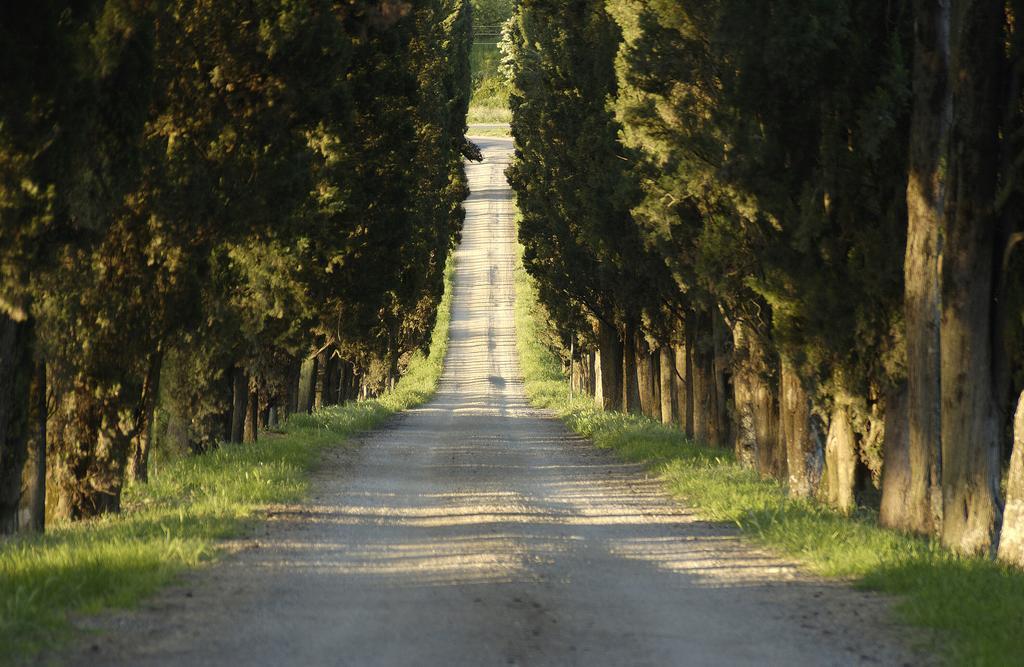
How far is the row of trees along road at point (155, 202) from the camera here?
41.1ft

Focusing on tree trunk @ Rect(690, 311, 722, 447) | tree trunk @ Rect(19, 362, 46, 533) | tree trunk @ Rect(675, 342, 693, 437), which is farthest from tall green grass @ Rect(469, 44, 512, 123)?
tree trunk @ Rect(19, 362, 46, 533)

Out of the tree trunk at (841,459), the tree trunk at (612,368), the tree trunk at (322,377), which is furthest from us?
the tree trunk at (322,377)

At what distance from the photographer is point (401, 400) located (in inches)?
2260

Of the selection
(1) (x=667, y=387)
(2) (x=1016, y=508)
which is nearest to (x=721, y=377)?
(1) (x=667, y=387)

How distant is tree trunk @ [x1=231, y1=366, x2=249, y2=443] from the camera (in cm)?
3211

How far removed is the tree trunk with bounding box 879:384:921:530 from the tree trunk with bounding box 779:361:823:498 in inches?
132

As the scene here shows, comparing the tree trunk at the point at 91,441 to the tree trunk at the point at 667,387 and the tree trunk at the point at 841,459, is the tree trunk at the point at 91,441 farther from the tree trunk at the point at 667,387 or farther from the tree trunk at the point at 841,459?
the tree trunk at the point at 667,387

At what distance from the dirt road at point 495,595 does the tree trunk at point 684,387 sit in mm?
10574

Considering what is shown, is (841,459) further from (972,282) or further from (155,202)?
(155,202)

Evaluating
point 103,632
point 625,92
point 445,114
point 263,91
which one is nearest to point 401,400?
point 445,114

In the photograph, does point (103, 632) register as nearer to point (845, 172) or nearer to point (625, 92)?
point (845, 172)

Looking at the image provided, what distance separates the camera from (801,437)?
806 inches

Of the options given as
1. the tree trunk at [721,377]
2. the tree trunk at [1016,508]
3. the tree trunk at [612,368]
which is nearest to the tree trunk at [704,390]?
the tree trunk at [721,377]

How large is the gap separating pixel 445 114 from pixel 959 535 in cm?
3503
